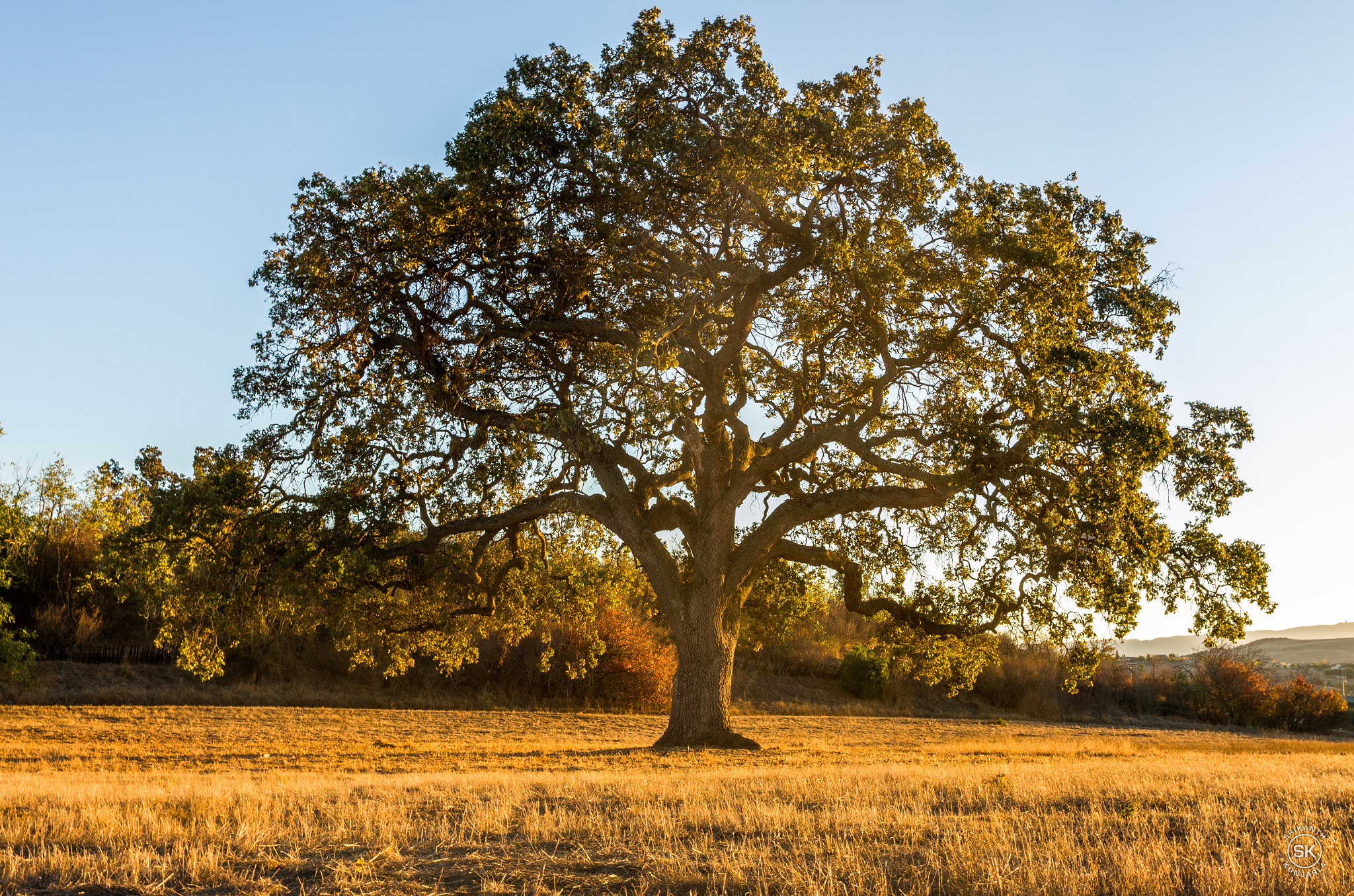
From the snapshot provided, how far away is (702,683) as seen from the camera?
63.9 ft

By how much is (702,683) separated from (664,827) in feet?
40.7

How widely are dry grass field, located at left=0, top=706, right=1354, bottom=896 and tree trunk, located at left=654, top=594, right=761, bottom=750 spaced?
3785 millimetres

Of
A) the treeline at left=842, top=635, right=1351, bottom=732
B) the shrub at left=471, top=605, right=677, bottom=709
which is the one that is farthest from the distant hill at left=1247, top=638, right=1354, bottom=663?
the shrub at left=471, top=605, right=677, bottom=709

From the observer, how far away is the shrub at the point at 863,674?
4816 cm

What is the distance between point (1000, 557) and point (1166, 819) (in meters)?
12.1

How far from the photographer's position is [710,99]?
55.6 feet

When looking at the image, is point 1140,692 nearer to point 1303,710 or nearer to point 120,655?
point 1303,710

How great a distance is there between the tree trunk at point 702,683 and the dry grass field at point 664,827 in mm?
3785

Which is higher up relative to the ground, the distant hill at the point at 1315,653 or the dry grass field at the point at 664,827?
the dry grass field at the point at 664,827

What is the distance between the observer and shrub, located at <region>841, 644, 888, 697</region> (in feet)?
158

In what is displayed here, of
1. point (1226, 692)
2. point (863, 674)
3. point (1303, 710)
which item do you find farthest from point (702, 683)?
point (1303, 710)

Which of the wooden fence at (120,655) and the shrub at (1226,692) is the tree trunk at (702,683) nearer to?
the wooden fence at (120,655)

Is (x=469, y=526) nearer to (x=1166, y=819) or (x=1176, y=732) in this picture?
(x=1166, y=819)

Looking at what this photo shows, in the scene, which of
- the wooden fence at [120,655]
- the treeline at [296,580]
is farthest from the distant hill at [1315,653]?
the wooden fence at [120,655]
